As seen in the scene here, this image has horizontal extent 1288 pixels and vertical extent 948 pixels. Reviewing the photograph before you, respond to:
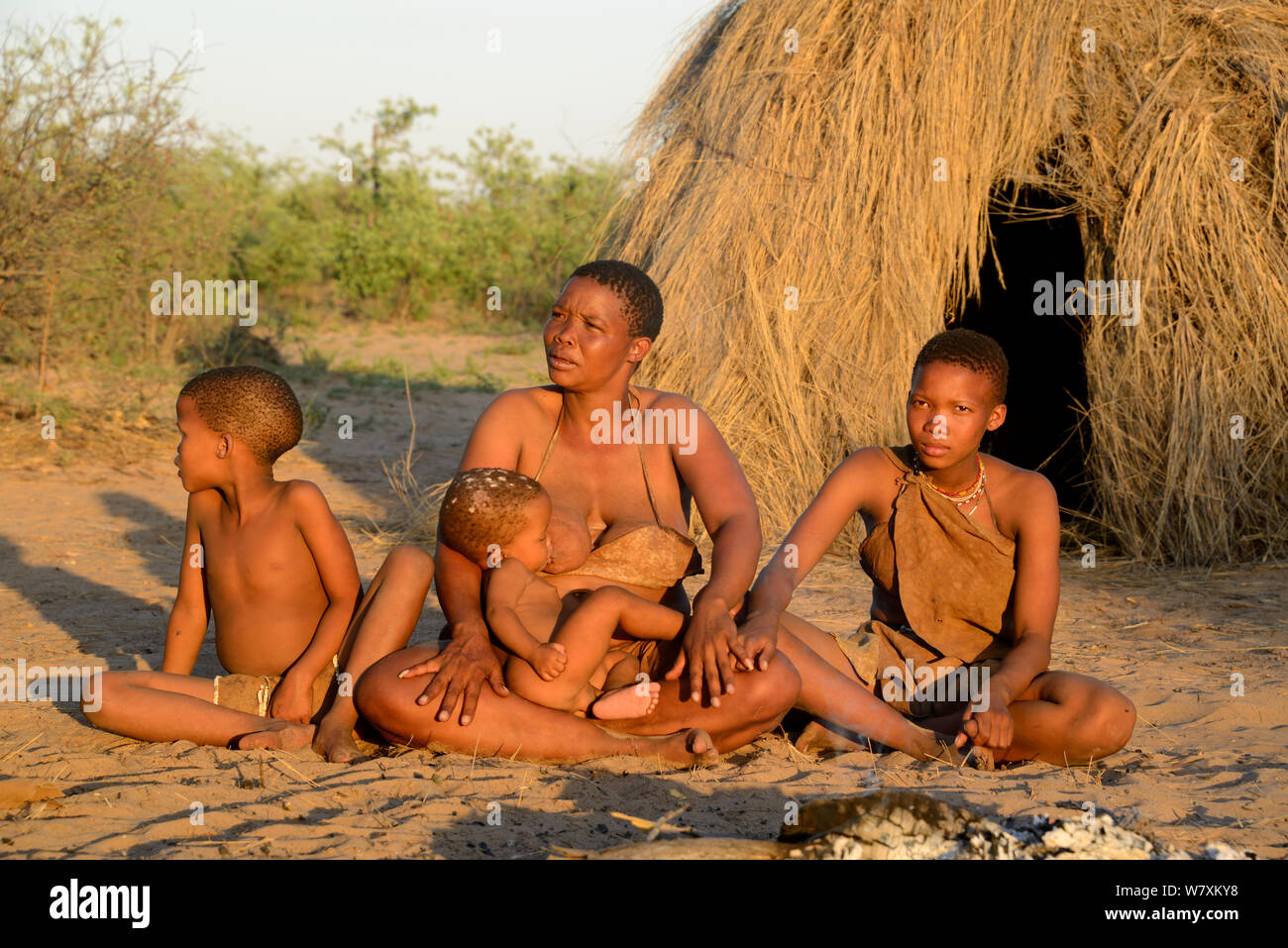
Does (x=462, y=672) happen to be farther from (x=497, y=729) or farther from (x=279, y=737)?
(x=279, y=737)

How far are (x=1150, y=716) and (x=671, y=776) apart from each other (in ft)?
5.38

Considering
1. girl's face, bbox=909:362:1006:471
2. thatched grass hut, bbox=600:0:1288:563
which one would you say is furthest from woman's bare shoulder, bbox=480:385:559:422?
thatched grass hut, bbox=600:0:1288:563

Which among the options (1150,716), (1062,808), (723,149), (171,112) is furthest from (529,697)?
(171,112)

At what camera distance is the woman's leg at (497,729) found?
9.73 ft

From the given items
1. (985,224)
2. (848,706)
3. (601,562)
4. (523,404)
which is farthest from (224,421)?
(985,224)

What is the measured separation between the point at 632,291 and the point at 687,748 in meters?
1.28

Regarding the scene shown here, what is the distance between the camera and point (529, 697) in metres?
3.00

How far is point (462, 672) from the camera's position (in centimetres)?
294

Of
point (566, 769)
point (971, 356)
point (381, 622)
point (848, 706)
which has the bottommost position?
point (566, 769)

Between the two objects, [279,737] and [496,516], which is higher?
[496,516]

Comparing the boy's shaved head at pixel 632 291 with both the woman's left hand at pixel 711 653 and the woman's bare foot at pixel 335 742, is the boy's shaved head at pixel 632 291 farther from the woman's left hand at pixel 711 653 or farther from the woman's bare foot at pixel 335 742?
the woman's bare foot at pixel 335 742

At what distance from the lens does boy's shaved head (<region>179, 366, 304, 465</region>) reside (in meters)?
3.23

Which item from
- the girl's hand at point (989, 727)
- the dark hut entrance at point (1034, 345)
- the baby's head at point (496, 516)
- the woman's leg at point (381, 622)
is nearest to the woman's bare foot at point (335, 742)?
the woman's leg at point (381, 622)

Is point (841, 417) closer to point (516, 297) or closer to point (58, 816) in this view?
point (58, 816)
